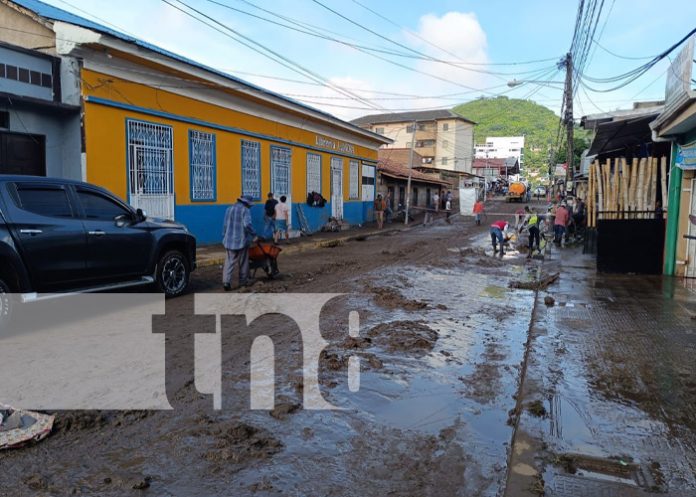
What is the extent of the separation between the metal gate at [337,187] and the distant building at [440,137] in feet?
149

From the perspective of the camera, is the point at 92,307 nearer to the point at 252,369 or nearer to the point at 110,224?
the point at 110,224

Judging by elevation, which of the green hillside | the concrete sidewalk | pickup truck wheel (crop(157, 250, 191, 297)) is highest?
the green hillside

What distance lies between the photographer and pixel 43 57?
1109 cm

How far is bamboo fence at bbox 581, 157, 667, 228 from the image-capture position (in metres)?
13.3

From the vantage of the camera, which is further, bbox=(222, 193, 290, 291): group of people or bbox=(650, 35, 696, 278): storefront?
bbox=(650, 35, 696, 278): storefront

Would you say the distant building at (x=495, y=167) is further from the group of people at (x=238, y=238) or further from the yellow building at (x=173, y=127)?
the group of people at (x=238, y=238)

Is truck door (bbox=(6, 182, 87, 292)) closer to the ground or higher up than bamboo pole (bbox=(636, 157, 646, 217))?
closer to the ground

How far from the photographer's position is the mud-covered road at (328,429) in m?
3.26

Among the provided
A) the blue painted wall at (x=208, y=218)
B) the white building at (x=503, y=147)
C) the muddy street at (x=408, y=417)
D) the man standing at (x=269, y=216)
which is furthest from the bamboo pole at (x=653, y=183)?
the white building at (x=503, y=147)

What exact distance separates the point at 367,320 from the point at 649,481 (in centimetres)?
440

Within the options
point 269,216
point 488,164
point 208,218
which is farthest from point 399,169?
point 488,164

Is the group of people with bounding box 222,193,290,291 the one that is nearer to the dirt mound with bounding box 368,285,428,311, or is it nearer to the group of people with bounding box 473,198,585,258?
the dirt mound with bounding box 368,285,428,311

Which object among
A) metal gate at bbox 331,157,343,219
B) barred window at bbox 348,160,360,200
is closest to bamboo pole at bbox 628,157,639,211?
metal gate at bbox 331,157,343,219

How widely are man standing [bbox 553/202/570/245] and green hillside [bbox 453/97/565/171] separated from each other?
53612 millimetres
